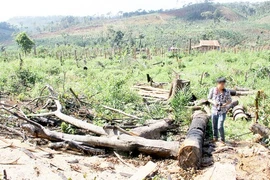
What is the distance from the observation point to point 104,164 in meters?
5.42

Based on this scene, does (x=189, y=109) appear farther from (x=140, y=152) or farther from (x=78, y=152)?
(x=78, y=152)

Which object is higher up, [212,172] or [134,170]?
[212,172]

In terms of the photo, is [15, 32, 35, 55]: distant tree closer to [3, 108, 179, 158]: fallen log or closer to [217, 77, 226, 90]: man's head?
[3, 108, 179, 158]: fallen log

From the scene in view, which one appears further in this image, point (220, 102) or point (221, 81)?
point (220, 102)

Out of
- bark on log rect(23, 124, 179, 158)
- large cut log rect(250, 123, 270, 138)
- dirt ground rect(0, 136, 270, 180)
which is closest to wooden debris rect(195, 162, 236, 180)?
dirt ground rect(0, 136, 270, 180)

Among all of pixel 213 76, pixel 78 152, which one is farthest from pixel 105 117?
pixel 213 76

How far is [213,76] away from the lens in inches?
559

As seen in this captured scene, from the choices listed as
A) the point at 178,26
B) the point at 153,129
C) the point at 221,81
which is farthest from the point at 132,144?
the point at 178,26

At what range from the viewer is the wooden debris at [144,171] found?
15.4 feet

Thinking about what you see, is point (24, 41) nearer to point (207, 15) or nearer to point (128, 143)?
point (128, 143)

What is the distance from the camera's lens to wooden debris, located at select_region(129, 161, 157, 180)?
184 inches

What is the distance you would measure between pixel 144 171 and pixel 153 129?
173 cm

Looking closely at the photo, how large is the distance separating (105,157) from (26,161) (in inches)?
57.7

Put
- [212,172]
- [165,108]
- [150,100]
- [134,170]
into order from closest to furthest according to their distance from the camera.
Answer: [212,172]
[134,170]
[165,108]
[150,100]
